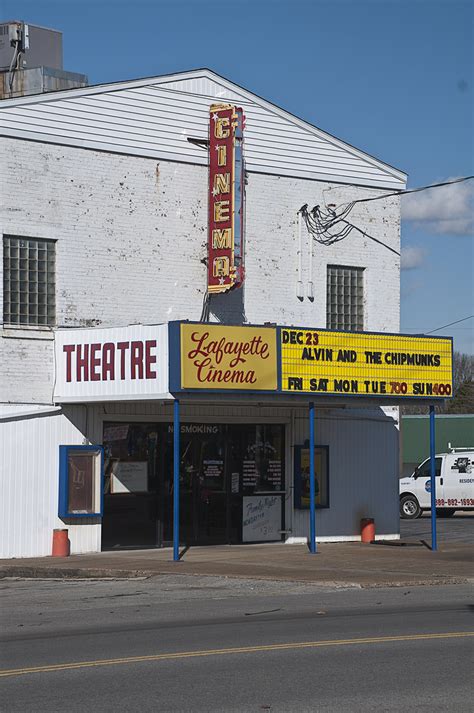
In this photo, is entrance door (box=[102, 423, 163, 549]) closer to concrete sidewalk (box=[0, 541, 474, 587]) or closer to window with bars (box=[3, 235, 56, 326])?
concrete sidewalk (box=[0, 541, 474, 587])

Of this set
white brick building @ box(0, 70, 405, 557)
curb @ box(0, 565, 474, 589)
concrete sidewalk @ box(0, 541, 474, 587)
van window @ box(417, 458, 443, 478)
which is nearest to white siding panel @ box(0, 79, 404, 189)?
white brick building @ box(0, 70, 405, 557)

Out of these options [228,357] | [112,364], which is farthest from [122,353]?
[228,357]

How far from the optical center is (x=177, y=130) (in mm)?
24672

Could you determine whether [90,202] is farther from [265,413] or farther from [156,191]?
[265,413]

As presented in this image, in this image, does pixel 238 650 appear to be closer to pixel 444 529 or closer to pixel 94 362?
pixel 94 362

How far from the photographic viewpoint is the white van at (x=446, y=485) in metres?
36.8

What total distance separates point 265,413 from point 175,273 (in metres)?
3.50

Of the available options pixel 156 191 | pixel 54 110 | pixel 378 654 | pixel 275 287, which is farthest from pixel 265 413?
pixel 378 654

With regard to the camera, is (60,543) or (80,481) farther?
(80,481)

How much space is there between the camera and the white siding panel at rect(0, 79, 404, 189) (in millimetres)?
23062

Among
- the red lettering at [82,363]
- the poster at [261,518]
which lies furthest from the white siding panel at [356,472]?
the red lettering at [82,363]

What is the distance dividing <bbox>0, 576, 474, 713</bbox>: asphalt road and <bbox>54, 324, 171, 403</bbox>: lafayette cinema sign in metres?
4.97

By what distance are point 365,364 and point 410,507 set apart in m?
15.4

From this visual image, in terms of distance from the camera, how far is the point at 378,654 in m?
10.9
